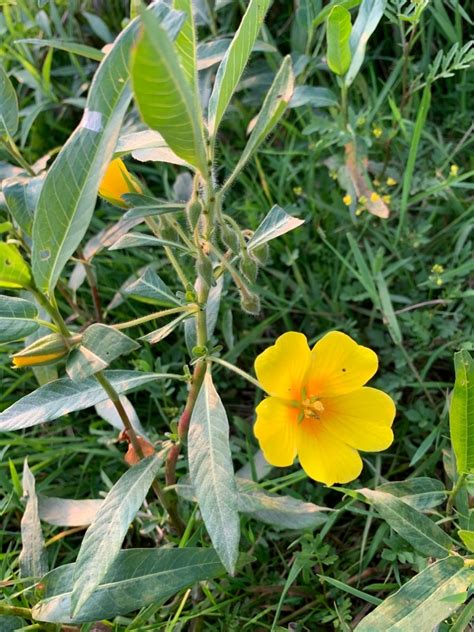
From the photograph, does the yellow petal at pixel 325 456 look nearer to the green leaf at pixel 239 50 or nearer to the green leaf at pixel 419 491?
the green leaf at pixel 419 491

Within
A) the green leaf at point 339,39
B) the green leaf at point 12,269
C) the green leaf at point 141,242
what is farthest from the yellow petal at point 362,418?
the green leaf at point 339,39

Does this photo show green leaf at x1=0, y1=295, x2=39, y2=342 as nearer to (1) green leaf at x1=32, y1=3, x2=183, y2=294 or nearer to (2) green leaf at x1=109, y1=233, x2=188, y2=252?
(1) green leaf at x1=32, y1=3, x2=183, y2=294

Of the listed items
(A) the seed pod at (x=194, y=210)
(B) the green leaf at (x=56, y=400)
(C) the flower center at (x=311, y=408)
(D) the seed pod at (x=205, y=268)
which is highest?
(A) the seed pod at (x=194, y=210)

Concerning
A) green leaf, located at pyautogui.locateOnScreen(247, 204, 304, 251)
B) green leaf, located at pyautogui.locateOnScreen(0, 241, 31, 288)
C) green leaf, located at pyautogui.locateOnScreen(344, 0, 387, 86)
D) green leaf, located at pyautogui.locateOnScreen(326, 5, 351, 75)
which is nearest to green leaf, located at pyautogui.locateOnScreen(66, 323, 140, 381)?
green leaf, located at pyautogui.locateOnScreen(0, 241, 31, 288)

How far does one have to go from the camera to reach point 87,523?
1.70 m

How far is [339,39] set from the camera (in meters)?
1.86

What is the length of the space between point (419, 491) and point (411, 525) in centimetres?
15

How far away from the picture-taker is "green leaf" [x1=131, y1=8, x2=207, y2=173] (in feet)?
2.67

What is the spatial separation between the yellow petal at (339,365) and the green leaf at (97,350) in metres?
0.43

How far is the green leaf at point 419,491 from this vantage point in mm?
1511

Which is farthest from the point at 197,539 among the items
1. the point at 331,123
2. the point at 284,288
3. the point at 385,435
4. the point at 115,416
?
the point at 331,123

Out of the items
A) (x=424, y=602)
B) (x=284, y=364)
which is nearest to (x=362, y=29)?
(x=284, y=364)

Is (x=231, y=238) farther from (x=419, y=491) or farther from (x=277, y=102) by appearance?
(x=419, y=491)

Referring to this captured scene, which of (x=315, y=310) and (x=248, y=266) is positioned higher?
(x=248, y=266)
